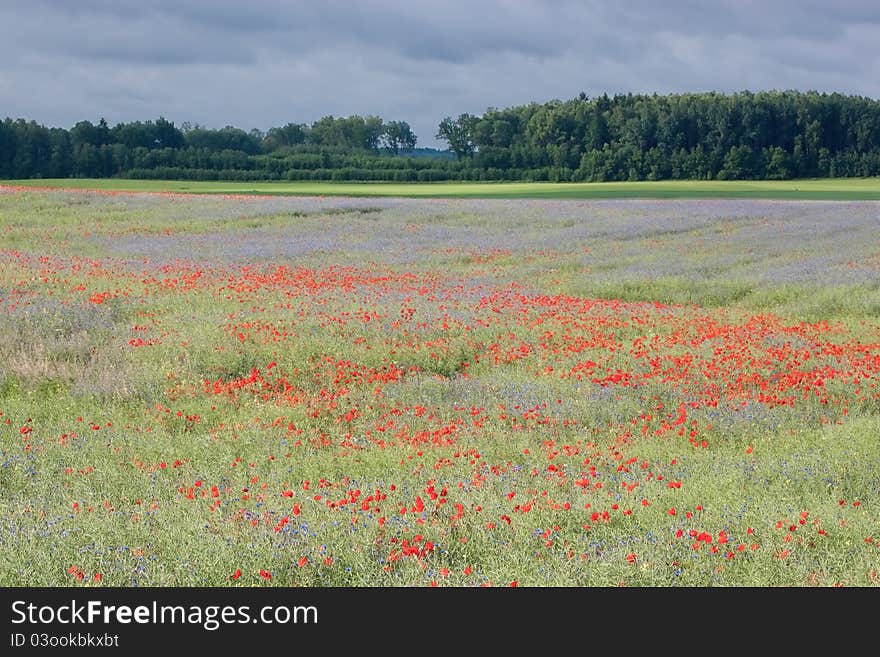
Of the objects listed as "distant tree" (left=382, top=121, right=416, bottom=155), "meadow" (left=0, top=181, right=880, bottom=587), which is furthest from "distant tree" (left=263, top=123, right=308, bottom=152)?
"meadow" (left=0, top=181, right=880, bottom=587)

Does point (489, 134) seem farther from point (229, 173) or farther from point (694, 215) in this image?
point (694, 215)

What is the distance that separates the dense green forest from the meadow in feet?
290

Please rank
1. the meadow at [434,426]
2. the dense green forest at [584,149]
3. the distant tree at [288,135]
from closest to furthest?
the meadow at [434,426]
the dense green forest at [584,149]
the distant tree at [288,135]

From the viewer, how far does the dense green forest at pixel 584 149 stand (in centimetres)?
10794

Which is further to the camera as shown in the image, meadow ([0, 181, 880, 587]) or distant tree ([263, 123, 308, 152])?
distant tree ([263, 123, 308, 152])

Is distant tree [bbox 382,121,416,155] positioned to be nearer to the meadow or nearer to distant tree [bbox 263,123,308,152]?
distant tree [bbox 263,123,308,152]

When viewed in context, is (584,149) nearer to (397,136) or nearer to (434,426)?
(397,136)

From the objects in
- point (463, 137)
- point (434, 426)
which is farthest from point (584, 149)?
point (434, 426)

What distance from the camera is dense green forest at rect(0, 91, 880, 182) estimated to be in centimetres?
10794

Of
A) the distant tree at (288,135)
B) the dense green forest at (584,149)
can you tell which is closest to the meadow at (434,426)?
the dense green forest at (584,149)

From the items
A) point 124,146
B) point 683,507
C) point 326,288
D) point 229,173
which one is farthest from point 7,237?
point 124,146

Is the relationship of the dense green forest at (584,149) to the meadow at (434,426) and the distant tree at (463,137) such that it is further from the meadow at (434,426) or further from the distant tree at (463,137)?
the meadow at (434,426)

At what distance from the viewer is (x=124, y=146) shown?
4397 inches

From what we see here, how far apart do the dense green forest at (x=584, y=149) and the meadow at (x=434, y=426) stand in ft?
290
